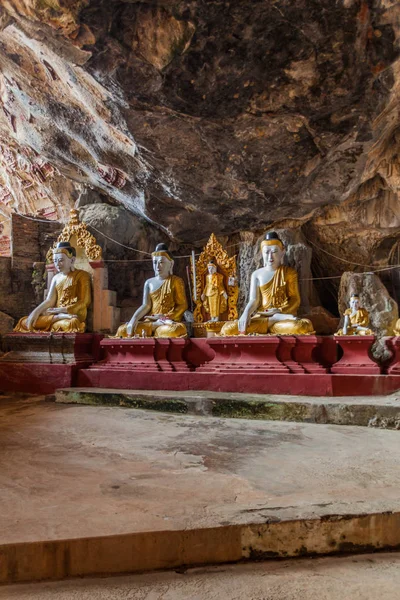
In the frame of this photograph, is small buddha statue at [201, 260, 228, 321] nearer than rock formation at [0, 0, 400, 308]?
No

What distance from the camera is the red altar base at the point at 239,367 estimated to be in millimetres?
4574

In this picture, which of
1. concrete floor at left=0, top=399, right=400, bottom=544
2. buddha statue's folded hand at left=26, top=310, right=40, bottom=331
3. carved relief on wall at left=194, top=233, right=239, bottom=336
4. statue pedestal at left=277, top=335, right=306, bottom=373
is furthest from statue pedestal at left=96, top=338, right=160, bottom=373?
carved relief on wall at left=194, top=233, right=239, bottom=336

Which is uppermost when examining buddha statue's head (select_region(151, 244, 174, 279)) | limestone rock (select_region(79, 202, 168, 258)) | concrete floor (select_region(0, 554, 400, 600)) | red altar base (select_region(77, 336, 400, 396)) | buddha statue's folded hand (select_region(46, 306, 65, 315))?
limestone rock (select_region(79, 202, 168, 258))

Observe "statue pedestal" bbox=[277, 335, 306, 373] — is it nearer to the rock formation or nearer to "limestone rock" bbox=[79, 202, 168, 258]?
the rock formation

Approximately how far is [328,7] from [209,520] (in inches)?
253

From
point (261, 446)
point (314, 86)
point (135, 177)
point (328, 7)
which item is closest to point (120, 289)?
point (135, 177)

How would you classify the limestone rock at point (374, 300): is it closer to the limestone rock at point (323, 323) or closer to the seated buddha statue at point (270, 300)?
the limestone rock at point (323, 323)

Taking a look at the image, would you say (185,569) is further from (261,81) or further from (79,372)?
(261,81)

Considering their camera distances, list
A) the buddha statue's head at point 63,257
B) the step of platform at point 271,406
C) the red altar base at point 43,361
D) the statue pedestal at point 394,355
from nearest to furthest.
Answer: the step of platform at point 271,406
the statue pedestal at point 394,355
the red altar base at point 43,361
the buddha statue's head at point 63,257

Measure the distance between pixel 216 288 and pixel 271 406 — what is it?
450 centimetres

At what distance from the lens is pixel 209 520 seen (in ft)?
5.80

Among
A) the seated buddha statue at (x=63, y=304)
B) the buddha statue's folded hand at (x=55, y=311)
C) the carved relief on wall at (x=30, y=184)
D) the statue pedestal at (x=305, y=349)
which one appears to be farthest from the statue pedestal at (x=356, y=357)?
the carved relief on wall at (x=30, y=184)

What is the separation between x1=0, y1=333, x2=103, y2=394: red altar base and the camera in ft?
19.7

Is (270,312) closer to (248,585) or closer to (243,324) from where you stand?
(243,324)
